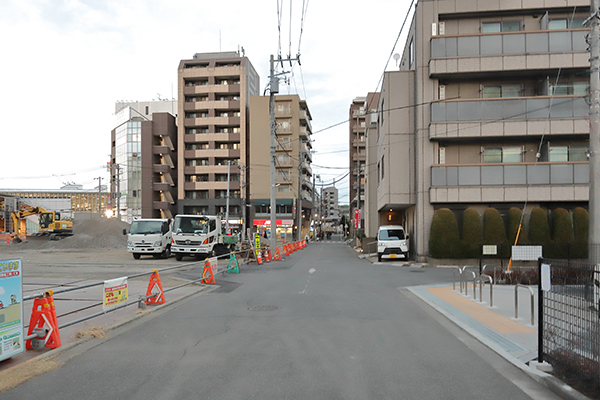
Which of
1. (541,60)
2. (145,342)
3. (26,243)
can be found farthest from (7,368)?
(26,243)

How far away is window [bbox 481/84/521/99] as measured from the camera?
25672mm

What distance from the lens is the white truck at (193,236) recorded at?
2628 centimetres

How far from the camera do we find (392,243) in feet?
89.0

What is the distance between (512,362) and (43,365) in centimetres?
679

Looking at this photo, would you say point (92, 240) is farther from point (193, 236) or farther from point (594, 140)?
point (594, 140)

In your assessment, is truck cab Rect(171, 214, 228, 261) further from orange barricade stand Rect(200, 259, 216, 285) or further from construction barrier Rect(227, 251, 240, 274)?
orange barricade stand Rect(200, 259, 216, 285)

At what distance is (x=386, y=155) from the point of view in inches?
1091

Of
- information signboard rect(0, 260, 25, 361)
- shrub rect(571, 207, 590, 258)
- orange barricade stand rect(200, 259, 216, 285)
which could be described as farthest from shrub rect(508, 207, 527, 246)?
information signboard rect(0, 260, 25, 361)

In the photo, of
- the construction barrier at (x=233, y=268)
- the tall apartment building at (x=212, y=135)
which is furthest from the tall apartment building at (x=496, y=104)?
the tall apartment building at (x=212, y=135)

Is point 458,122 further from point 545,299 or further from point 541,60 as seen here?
point 545,299

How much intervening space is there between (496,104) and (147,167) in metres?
58.9

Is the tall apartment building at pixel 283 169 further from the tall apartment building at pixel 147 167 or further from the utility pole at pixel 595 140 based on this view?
the utility pole at pixel 595 140

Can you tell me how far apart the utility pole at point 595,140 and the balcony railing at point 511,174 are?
1431 centimetres

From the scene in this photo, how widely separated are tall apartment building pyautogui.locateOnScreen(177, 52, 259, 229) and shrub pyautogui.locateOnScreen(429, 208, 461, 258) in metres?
49.9
